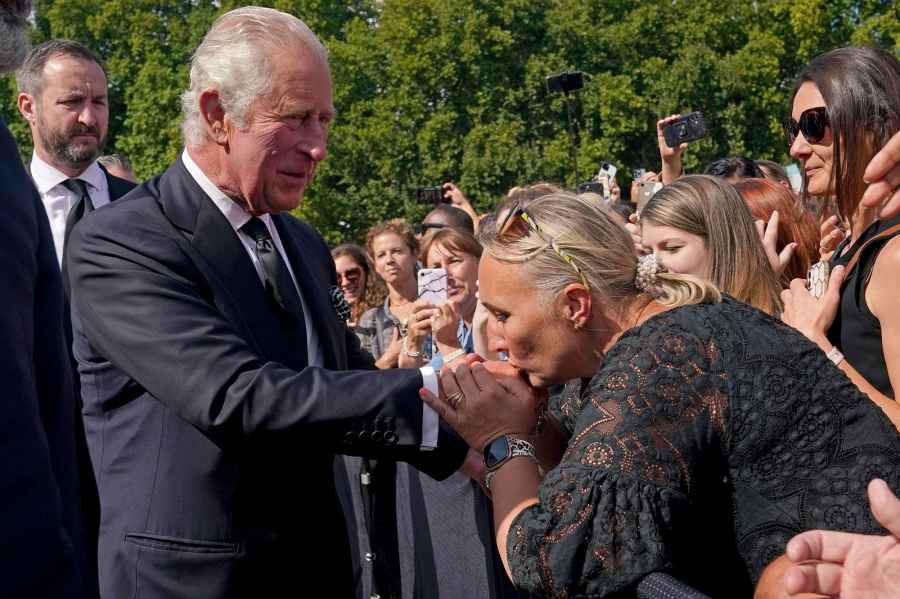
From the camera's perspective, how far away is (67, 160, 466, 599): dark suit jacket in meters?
3.02

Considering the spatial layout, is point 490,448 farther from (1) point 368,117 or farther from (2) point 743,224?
(1) point 368,117

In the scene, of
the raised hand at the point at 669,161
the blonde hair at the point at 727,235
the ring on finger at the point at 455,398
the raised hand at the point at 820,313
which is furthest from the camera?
the raised hand at the point at 669,161

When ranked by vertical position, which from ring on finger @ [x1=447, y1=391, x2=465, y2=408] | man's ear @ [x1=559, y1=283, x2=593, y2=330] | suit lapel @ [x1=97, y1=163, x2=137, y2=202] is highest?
suit lapel @ [x1=97, y1=163, x2=137, y2=202]

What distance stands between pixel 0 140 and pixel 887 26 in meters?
46.7

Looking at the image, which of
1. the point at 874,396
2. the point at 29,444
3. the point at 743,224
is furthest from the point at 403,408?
the point at 743,224

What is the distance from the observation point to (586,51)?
167 feet

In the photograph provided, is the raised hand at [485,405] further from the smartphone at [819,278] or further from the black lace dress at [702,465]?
the smartphone at [819,278]

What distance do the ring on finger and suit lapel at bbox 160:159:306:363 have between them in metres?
0.46

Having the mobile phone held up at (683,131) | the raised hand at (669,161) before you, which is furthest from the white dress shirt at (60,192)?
the mobile phone held up at (683,131)

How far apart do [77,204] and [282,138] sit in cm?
246

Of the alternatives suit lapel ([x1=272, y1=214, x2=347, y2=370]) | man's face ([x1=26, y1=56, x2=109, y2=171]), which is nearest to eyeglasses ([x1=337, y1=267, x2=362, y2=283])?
man's face ([x1=26, y1=56, x2=109, y2=171])

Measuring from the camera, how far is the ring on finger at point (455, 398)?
10.7 ft

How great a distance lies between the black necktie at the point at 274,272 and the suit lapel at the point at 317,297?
97 millimetres

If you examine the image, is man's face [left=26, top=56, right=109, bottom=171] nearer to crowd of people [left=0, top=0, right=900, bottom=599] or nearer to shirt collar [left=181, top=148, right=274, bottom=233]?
crowd of people [left=0, top=0, right=900, bottom=599]
